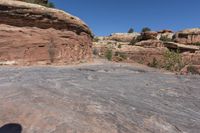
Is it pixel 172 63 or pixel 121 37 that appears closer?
pixel 172 63

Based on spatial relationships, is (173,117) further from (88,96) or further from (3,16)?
(3,16)

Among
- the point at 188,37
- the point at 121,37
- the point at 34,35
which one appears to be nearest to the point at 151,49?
the point at 188,37

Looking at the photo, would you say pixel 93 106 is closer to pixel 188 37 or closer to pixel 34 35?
pixel 34 35

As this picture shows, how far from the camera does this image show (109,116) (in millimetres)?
4059

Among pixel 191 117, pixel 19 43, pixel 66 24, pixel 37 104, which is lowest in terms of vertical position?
pixel 191 117

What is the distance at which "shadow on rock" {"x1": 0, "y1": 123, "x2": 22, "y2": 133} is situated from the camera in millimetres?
3544

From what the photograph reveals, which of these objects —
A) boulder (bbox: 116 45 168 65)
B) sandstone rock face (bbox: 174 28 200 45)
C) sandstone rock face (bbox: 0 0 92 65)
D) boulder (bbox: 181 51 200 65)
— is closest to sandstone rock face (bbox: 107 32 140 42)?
sandstone rock face (bbox: 174 28 200 45)

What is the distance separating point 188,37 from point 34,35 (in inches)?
1216

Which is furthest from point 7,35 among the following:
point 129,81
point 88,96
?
point 88,96

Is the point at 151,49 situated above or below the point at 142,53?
above

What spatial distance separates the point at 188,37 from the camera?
37.9 meters

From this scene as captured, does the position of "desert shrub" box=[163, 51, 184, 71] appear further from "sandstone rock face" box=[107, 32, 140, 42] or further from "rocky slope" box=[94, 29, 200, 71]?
"sandstone rock face" box=[107, 32, 140, 42]

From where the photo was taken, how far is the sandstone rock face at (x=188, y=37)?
37519mm

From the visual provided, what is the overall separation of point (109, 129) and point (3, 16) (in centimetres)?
767
